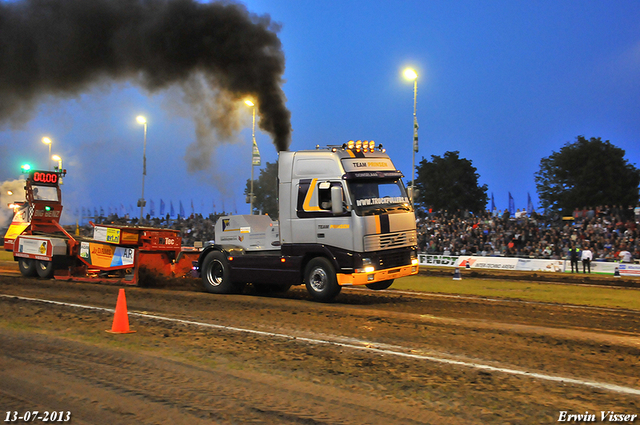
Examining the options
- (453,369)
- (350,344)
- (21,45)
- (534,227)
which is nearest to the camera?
(453,369)

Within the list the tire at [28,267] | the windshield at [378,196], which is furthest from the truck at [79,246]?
the windshield at [378,196]

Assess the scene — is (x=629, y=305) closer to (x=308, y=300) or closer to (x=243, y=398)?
(x=308, y=300)

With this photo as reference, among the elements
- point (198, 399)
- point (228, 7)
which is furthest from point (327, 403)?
point (228, 7)

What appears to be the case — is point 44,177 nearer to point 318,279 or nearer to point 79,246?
point 79,246

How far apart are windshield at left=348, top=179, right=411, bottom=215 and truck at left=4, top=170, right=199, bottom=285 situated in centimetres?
716

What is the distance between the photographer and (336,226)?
1199 cm

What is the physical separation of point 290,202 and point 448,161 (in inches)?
2415

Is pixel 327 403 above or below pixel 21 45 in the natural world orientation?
below

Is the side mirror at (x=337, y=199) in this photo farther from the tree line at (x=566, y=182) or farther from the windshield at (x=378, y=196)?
the tree line at (x=566, y=182)

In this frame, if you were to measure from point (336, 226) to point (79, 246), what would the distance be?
9.93 meters

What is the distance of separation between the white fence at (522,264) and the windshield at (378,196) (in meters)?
17.0

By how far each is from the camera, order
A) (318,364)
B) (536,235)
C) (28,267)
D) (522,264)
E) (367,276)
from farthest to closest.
Result: (536,235)
(522,264)
(28,267)
(367,276)
(318,364)

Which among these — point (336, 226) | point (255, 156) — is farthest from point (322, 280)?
point (255, 156)

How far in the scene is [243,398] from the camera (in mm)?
5152
